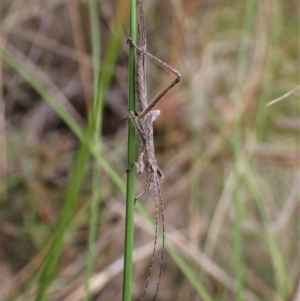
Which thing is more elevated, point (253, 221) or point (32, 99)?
point (32, 99)

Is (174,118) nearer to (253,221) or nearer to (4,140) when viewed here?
(253,221)

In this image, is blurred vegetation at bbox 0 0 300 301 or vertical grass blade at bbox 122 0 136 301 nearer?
vertical grass blade at bbox 122 0 136 301

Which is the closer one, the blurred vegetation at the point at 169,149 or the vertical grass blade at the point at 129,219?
the vertical grass blade at the point at 129,219

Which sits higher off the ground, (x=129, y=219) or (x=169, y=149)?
(x=129, y=219)

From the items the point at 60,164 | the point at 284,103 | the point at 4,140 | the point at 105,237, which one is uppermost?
the point at 4,140

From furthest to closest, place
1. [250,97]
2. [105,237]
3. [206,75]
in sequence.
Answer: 1. [206,75]
2. [250,97]
3. [105,237]

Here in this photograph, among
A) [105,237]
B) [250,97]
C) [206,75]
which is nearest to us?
[105,237]

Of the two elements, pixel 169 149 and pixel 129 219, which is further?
pixel 169 149

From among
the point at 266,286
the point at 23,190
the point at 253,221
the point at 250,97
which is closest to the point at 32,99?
the point at 23,190
